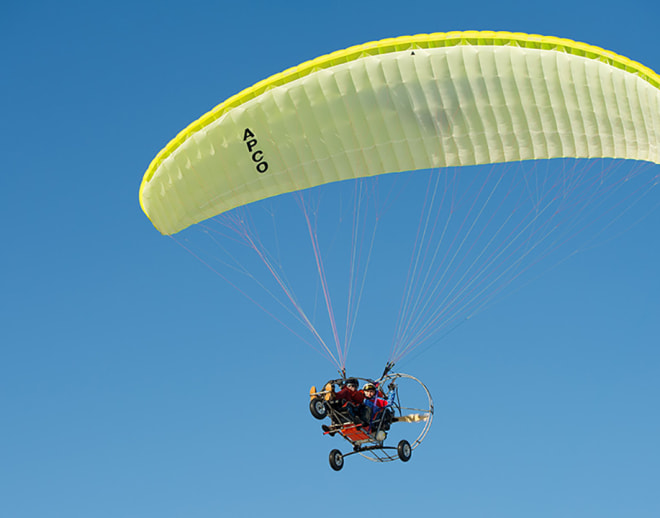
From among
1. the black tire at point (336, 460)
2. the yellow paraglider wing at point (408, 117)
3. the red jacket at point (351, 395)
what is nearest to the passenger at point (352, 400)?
the red jacket at point (351, 395)

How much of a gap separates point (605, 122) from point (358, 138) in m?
4.74

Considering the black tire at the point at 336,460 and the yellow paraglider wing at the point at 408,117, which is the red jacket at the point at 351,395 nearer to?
the black tire at the point at 336,460

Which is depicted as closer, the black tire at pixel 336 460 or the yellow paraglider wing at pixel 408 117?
the yellow paraglider wing at pixel 408 117

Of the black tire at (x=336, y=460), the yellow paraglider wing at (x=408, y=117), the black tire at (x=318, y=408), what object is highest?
the yellow paraglider wing at (x=408, y=117)

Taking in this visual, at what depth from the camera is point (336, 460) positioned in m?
16.4

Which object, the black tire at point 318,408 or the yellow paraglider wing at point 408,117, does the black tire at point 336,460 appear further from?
the yellow paraglider wing at point 408,117

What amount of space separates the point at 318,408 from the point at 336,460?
1317 millimetres

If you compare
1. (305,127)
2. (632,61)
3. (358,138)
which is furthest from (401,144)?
(632,61)

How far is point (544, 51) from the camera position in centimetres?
1605

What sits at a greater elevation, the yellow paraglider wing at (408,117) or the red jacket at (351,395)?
the yellow paraglider wing at (408,117)

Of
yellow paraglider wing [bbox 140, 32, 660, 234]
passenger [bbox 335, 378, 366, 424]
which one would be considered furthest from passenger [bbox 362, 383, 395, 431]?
yellow paraglider wing [bbox 140, 32, 660, 234]

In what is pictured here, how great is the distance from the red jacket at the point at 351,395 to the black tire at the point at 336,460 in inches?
47.8

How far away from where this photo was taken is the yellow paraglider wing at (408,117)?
52.0 feet

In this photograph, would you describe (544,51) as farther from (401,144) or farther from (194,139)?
(194,139)
